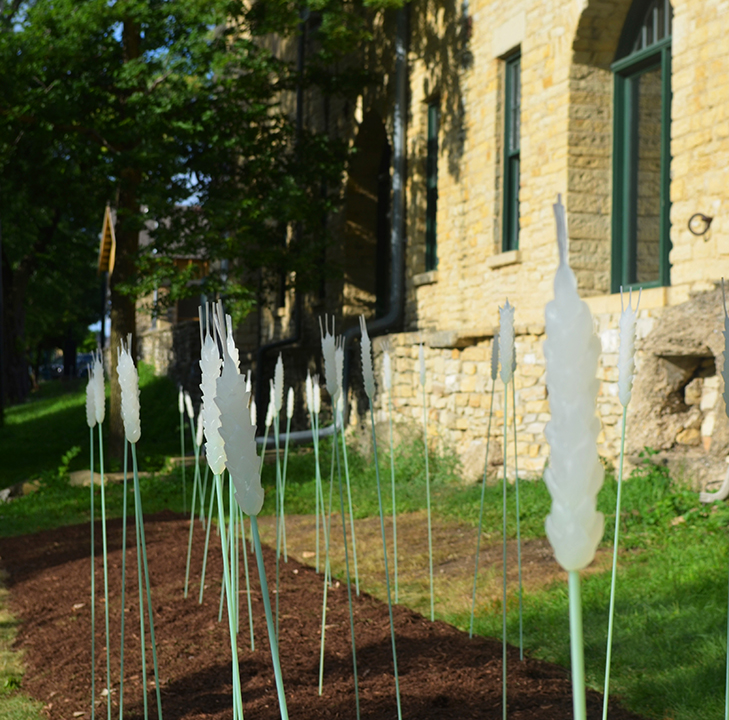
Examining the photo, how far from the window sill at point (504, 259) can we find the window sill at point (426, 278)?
1.49 meters

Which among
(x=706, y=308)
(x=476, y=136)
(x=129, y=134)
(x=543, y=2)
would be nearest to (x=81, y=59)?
(x=129, y=134)

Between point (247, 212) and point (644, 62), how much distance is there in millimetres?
5371

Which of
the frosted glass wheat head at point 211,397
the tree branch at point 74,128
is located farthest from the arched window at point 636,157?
the frosted glass wheat head at point 211,397

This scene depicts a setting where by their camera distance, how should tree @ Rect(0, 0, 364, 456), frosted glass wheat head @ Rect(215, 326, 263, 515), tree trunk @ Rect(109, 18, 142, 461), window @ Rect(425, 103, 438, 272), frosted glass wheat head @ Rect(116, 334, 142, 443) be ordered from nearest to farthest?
frosted glass wheat head @ Rect(215, 326, 263, 515) < frosted glass wheat head @ Rect(116, 334, 142, 443) < tree @ Rect(0, 0, 364, 456) < tree trunk @ Rect(109, 18, 142, 461) < window @ Rect(425, 103, 438, 272)

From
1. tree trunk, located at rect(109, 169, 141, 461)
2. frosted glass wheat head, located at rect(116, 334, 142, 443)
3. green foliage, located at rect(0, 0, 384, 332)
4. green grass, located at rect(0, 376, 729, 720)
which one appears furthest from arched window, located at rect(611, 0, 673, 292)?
frosted glass wheat head, located at rect(116, 334, 142, 443)

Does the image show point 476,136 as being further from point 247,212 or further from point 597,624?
point 597,624

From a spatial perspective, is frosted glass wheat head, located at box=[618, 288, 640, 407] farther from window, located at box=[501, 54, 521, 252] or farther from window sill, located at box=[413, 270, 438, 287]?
window sill, located at box=[413, 270, 438, 287]

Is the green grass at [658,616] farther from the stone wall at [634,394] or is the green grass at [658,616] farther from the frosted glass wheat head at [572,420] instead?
the frosted glass wheat head at [572,420]

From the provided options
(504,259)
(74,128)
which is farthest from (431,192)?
(74,128)

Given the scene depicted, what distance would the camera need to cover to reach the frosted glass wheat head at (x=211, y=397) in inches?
55.0

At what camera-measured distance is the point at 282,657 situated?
373cm

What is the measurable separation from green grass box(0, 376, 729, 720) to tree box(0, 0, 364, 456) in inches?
102

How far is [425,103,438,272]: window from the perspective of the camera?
38.1 ft

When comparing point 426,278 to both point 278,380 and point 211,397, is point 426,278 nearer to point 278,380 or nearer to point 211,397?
point 278,380
